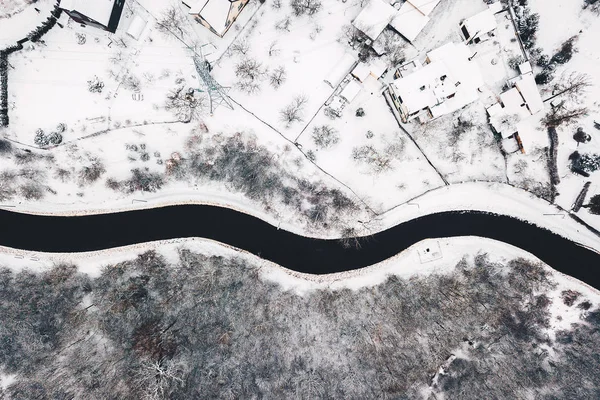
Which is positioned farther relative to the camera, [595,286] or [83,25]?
[595,286]

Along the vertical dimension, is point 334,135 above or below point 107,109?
above

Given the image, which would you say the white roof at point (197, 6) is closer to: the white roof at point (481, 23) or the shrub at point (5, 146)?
A: the shrub at point (5, 146)

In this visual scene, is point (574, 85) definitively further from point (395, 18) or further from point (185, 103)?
point (185, 103)

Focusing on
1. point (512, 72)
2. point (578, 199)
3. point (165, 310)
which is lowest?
point (165, 310)

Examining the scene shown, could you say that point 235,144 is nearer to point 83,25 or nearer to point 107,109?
point 107,109

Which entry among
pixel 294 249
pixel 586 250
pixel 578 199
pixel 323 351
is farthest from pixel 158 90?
pixel 586 250

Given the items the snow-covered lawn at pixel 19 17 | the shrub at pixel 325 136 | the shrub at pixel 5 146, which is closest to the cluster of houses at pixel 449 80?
the shrub at pixel 325 136
